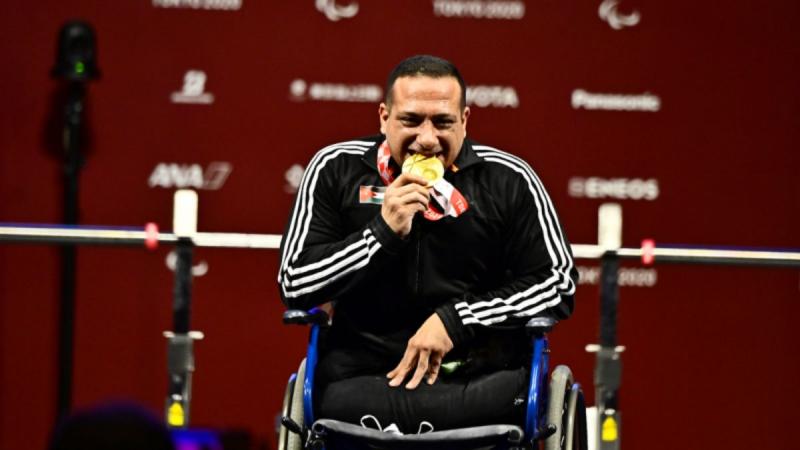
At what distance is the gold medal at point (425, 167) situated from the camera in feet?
11.5

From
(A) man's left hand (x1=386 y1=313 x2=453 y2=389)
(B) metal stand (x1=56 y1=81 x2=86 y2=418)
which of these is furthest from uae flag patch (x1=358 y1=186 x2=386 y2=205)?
(B) metal stand (x1=56 y1=81 x2=86 y2=418)

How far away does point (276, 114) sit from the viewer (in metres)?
5.71

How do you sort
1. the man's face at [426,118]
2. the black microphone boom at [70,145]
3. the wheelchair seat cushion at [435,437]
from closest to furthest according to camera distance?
the wheelchair seat cushion at [435,437] → the man's face at [426,118] → the black microphone boom at [70,145]

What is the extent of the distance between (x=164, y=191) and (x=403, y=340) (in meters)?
2.30

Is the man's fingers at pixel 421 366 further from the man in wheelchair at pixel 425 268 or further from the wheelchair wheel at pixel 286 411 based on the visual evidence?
the wheelchair wheel at pixel 286 411

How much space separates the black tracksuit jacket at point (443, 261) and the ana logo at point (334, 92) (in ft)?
6.56

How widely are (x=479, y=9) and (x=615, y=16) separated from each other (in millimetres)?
561

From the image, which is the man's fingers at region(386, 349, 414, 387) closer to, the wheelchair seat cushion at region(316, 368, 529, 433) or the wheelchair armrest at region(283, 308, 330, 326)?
the wheelchair seat cushion at region(316, 368, 529, 433)

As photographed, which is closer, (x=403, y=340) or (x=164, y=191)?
(x=403, y=340)

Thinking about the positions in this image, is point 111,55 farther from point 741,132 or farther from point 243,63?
point 741,132

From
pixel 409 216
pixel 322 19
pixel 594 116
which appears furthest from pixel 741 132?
pixel 409 216

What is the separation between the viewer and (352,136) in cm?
570

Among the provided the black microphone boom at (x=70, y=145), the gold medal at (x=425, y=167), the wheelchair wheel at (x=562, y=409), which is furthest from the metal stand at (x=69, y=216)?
the wheelchair wheel at (x=562, y=409)

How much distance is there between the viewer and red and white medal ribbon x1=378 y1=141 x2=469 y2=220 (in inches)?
141
